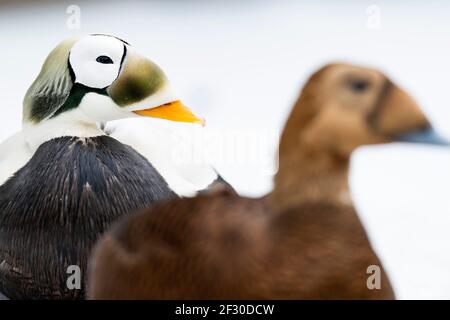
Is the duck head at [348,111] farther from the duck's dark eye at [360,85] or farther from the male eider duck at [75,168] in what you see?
the male eider duck at [75,168]

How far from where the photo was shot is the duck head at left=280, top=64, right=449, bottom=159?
0.34 m

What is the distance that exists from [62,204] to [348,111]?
0.27 meters

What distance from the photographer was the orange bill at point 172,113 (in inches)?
21.6

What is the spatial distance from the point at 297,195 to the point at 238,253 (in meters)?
0.04

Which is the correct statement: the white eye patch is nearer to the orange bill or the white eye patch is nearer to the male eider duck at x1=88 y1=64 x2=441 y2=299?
the orange bill

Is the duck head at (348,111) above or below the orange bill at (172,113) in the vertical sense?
above

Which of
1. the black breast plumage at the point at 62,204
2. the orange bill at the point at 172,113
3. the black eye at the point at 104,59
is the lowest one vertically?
the black breast plumage at the point at 62,204

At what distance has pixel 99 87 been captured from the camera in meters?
0.56

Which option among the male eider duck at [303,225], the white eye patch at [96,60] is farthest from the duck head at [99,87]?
the male eider duck at [303,225]

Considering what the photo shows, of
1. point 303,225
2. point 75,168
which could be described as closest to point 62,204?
point 75,168

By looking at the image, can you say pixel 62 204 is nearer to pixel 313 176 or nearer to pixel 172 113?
pixel 172 113

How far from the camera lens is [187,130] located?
68 centimetres

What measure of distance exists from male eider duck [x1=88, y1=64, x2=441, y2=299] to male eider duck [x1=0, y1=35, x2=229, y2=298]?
0.18 metres

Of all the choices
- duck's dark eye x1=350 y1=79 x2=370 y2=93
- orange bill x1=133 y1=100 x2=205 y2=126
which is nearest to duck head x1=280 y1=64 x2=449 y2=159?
duck's dark eye x1=350 y1=79 x2=370 y2=93
